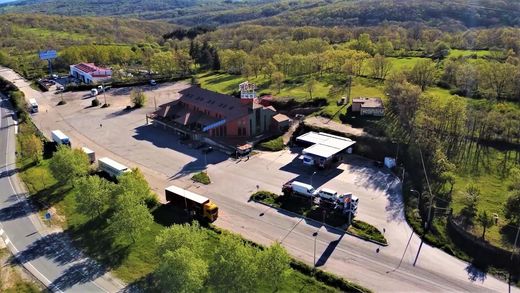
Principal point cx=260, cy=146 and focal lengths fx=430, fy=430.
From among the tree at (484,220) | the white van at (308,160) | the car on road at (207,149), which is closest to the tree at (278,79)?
the car on road at (207,149)

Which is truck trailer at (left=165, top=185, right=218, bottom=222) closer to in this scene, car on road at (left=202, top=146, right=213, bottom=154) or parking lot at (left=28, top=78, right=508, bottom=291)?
parking lot at (left=28, top=78, right=508, bottom=291)

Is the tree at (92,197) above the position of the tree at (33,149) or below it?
above

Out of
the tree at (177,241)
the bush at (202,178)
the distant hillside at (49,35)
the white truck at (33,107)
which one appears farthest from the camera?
the distant hillside at (49,35)

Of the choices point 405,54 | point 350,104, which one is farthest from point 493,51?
point 350,104

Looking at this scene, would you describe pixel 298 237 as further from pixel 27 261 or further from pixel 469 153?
pixel 469 153

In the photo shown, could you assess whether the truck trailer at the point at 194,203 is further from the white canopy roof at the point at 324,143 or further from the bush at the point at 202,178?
the white canopy roof at the point at 324,143

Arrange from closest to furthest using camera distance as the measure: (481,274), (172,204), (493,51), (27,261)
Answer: (481,274), (27,261), (172,204), (493,51)

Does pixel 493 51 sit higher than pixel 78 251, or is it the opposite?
pixel 493 51

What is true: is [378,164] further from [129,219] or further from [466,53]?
[466,53]
